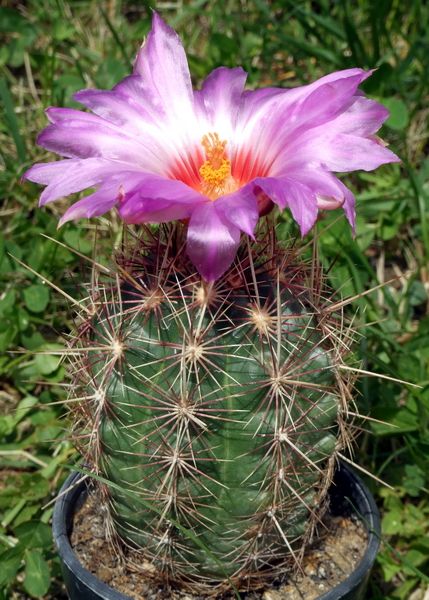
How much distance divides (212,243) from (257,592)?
2.00 feet

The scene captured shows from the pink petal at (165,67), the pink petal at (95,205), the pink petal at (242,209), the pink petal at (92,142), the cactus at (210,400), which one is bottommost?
the cactus at (210,400)

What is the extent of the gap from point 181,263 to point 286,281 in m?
0.14

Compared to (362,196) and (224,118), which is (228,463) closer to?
(224,118)

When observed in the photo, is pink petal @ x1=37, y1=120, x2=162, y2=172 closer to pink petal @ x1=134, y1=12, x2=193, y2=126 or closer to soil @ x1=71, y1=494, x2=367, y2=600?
pink petal @ x1=134, y1=12, x2=193, y2=126

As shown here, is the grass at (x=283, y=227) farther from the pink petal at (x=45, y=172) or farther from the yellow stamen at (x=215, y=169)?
the pink petal at (x=45, y=172)

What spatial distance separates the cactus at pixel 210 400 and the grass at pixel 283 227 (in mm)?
238

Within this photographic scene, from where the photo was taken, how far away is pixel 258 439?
3.77ft

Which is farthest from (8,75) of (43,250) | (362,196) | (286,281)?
(286,281)

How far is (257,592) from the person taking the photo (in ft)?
4.37

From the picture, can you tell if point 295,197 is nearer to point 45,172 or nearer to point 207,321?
point 207,321

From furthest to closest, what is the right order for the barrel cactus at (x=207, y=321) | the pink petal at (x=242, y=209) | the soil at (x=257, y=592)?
the soil at (x=257, y=592) → the barrel cactus at (x=207, y=321) → the pink petal at (x=242, y=209)

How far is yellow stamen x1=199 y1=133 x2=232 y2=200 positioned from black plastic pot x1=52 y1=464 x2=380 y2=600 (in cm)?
49

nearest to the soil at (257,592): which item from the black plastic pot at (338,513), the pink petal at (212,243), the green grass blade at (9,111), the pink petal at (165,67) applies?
the black plastic pot at (338,513)

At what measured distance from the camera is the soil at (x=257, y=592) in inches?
52.3
